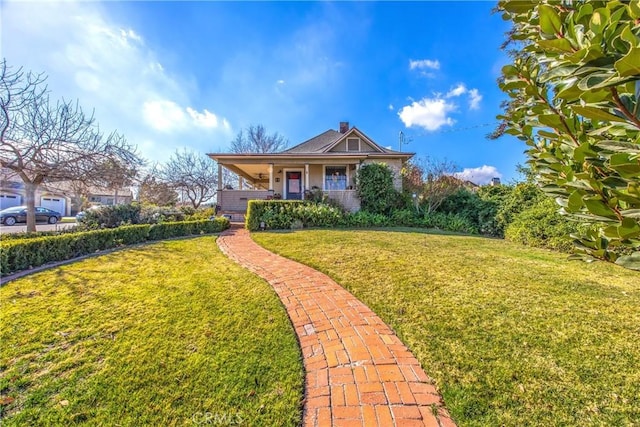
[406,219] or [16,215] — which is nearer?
[406,219]

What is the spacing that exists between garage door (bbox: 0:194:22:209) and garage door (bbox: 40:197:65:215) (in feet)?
5.95

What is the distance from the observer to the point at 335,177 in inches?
654

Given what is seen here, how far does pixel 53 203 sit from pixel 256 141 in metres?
25.7

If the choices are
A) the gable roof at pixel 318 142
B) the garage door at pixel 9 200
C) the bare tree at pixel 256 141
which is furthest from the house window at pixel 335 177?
the garage door at pixel 9 200

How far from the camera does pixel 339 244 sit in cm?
753

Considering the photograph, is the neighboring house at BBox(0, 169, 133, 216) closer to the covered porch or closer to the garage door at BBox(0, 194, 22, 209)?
the garage door at BBox(0, 194, 22, 209)

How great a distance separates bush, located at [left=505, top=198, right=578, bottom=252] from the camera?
741 cm

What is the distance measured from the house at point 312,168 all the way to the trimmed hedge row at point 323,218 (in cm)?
219

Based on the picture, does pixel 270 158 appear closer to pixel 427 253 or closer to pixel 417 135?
pixel 427 253

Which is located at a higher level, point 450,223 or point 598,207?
point 598,207

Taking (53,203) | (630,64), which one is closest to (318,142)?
(630,64)

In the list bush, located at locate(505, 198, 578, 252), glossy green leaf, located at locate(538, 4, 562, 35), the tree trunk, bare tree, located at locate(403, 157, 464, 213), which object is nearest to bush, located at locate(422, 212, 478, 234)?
bare tree, located at locate(403, 157, 464, 213)

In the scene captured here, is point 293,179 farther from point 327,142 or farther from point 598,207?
point 598,207

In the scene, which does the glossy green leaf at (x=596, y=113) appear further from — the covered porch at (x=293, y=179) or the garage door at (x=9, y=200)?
the garage door at (x=9, y=200)
